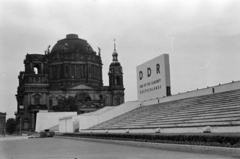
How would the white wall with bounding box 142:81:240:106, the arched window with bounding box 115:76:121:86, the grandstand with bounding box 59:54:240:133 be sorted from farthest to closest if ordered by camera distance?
the arched window with bounding box 115:76:121:86
the white wall with bounding box 142:81:240:106
the grandstand with bounding box 59:54:240:133

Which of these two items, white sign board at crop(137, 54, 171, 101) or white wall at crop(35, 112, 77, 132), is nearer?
white sign board at crop(137, 54, 171, 101)

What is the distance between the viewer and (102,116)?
42.4m

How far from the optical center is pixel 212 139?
51.1 ft

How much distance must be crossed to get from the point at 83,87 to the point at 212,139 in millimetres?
82429

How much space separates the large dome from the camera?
10429 cm

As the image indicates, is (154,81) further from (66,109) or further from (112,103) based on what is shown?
(112,103)

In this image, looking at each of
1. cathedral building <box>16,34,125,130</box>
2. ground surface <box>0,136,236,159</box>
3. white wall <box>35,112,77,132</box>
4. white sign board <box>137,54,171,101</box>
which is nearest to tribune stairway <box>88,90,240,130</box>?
white sign board <box>137,54,171,101</box>

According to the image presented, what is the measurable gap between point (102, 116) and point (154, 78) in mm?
8804

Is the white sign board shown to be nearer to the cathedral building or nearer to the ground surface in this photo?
the ground surface

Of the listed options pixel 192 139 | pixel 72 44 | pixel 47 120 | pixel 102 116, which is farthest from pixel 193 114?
pixel 72 44

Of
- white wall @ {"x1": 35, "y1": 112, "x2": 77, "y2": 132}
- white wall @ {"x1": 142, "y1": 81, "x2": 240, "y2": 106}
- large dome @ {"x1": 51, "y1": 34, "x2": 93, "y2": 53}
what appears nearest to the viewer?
white wall @ {"x1": 142, "y1": 81, "x2": 240, "y2": 106}

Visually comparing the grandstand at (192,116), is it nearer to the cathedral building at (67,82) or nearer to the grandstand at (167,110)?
the grandstand at (167,110)

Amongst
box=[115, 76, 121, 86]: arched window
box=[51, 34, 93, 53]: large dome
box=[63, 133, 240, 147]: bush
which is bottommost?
box=[63, 133, 240, 147]: bush

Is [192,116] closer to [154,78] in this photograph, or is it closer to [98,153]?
[98,153]
